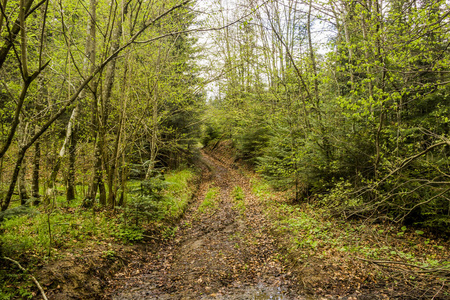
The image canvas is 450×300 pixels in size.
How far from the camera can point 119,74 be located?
8.90 m

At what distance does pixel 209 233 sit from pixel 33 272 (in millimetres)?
4806

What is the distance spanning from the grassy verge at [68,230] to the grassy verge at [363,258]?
404 cm

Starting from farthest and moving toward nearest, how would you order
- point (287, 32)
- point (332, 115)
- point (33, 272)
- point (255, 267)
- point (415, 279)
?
point (287, 32) < point (332, 115) < point (255, 267) < point (415, 279) < point (33, 272)

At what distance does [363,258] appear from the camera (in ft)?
15.3

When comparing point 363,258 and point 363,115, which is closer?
point 363,258

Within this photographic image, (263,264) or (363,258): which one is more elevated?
(363,258)

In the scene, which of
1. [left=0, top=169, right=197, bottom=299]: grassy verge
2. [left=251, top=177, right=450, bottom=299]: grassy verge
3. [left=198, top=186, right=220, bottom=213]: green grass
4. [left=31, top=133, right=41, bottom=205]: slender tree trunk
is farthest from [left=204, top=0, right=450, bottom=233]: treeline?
[left=31, top=133, right=41, bottom=205]: slender tree trunk

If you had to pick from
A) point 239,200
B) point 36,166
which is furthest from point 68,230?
point 239,200

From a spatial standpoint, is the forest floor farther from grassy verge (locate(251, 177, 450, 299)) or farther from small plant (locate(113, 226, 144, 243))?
small plant (locate(113, 226, 144, 243))

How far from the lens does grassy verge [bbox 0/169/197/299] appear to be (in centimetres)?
413

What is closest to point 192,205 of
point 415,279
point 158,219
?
point 158,219

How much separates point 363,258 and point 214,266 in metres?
3.22

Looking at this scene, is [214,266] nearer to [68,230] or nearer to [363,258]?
[363,258]

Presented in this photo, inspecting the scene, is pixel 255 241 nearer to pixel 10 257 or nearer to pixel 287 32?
pixel 10 257
